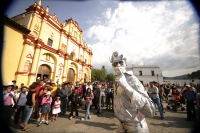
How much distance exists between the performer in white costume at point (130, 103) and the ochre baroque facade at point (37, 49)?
9.97m

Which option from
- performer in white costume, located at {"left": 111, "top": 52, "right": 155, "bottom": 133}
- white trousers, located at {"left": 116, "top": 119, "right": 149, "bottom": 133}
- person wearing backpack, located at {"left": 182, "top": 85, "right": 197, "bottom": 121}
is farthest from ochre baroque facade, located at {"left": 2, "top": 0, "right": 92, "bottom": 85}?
person wearing backpack, located at {"left": 182, "top": 85, "right": 197, "bottom": 121}

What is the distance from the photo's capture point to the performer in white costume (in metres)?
1.39

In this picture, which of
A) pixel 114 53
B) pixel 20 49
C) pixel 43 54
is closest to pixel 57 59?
pixel 43 54

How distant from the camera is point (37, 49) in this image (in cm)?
978

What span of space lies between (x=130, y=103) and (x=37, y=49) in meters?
11.6

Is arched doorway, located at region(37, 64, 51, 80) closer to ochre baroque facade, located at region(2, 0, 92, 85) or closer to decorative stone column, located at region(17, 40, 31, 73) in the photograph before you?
ochre baroque facade, located at region(2, 0, 92, 85)

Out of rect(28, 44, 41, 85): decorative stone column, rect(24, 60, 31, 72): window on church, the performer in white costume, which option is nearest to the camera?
the performer in white costume

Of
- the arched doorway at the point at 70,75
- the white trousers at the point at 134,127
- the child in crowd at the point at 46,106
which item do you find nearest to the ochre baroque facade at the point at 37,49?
the arched doorway at the point at 70,75

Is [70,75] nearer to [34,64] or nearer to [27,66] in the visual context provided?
[34,64]

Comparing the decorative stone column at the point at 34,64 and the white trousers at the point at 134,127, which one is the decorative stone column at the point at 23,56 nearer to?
the decorative stone column at the point at 34,64

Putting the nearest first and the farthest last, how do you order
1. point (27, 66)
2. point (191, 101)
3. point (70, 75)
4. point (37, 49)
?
point (191, 101) → point (27, 66) → point (37, 49) → point (70, 75)

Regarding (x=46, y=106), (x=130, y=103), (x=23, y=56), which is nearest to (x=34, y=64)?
(x=23, y=56)

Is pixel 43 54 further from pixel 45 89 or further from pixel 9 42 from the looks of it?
pixel 45 89

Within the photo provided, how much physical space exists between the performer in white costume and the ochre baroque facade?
997 cm
